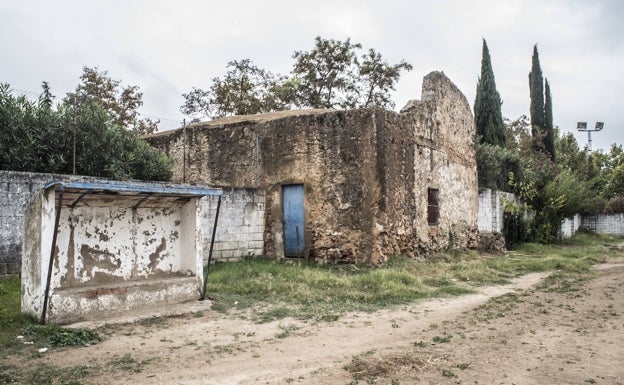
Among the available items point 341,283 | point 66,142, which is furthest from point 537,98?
point 66,142

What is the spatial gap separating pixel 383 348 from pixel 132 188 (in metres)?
3.84

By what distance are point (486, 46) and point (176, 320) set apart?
2503 centimetres

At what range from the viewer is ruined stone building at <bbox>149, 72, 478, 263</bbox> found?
11.0 metres

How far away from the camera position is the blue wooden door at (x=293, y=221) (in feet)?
37.9

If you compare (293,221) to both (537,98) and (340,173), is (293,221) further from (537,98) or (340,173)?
(537,98)

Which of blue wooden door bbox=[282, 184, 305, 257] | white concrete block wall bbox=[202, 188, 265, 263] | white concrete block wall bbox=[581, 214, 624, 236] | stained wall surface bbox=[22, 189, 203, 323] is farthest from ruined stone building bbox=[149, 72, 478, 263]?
white concrete block wall bbox=[581, 214, 624, 236]

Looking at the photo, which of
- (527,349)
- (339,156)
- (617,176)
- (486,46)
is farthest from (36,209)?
(617,176)

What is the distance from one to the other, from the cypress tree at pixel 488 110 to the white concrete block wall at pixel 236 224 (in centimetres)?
1749

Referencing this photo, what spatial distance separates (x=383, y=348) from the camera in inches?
197

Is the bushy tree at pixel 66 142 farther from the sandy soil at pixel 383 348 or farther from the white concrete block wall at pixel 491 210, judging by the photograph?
the white concrete block wall at pixel 491 210

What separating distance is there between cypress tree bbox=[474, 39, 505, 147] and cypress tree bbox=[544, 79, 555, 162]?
3.95 m

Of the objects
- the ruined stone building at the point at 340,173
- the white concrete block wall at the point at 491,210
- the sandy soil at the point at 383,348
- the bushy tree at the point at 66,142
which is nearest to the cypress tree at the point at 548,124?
the white concrete block wall at the point at 491,210

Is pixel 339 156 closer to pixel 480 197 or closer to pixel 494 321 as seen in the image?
pixel 494 321

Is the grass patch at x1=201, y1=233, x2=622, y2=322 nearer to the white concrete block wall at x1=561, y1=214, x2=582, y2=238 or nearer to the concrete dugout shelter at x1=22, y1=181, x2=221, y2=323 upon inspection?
the concrete dugout shelter at x1=22, y1=181, x2=221, y2=323
